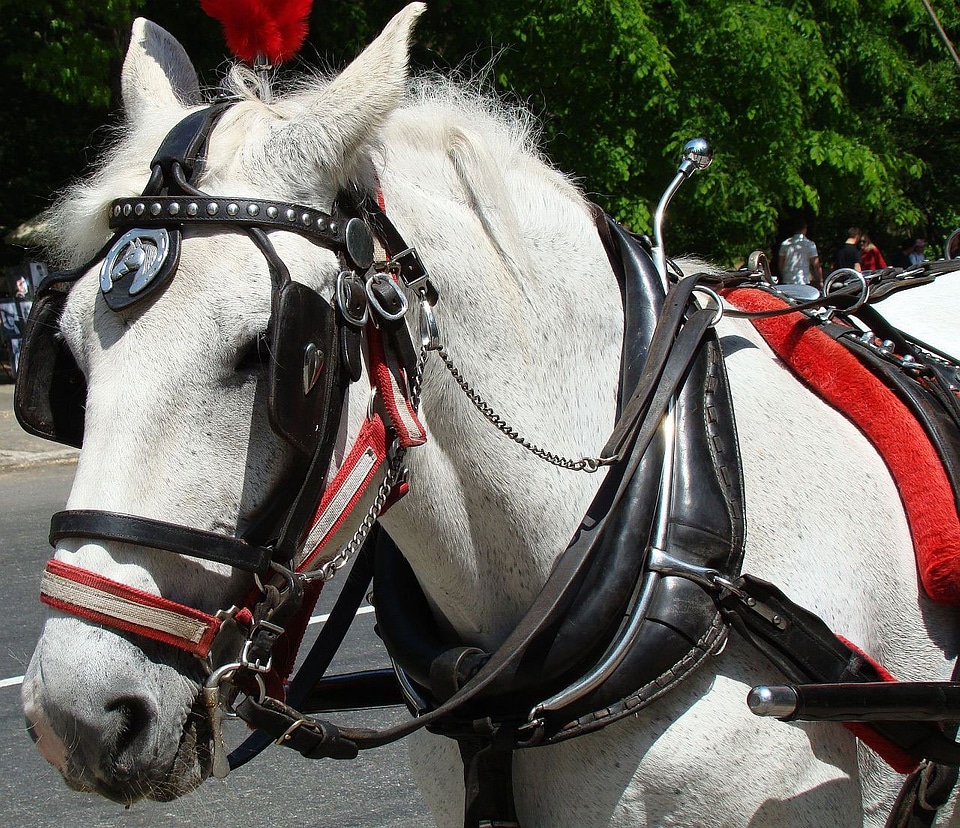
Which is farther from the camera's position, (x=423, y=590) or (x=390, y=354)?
(x=423, y=590)

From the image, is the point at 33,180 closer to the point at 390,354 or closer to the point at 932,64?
the point at 932,64

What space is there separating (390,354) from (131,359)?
0.37 meters

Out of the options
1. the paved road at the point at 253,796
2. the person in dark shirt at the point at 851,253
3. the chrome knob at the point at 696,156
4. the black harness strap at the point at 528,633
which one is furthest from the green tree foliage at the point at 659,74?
the black harness strap at the point at 528,633

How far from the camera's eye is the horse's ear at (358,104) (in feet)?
4.96

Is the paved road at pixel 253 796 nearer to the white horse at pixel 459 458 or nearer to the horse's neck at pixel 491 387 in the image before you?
the white horse at pixel 459 458

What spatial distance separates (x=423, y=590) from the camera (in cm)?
188

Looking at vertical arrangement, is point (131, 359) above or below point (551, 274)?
below

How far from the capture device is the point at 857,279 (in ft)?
6.99

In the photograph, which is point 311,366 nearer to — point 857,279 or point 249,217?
point 249,217

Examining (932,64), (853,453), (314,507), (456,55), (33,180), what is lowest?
(33,180)

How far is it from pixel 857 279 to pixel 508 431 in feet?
3.07

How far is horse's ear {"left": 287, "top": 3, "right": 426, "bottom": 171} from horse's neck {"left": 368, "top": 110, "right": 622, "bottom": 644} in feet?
0.42

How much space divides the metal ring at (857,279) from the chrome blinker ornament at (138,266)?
1.30 metres

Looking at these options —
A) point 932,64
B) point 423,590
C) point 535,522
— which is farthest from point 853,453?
point 932,64
